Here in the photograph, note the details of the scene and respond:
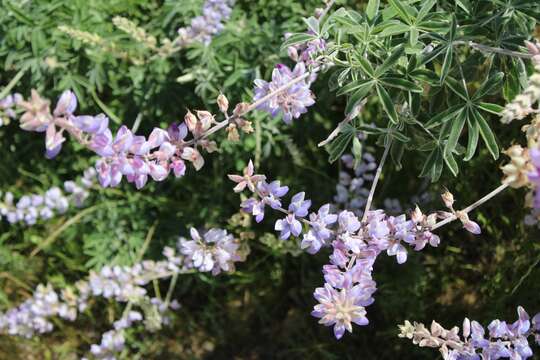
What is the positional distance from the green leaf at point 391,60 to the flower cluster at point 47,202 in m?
1.49

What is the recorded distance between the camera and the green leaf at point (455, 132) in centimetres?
167

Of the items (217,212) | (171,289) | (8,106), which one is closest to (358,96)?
(217,212)

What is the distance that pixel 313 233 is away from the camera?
165cm

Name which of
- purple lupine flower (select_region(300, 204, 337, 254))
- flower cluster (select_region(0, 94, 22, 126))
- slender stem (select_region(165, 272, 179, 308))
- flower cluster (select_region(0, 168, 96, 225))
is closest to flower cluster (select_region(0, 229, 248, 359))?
A: slender stem (select_region(165, 272, 179, 308))

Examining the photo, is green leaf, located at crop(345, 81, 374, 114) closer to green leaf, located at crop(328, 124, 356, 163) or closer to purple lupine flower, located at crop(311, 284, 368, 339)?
green leaf, located at crop(328, 124, 356, 163)

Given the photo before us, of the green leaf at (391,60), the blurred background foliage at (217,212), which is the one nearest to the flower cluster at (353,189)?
the blurred background foliage at (217,212)

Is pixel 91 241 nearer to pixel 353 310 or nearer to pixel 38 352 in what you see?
pixel 38 352

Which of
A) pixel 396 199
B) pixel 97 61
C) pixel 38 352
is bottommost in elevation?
pixel 38 352

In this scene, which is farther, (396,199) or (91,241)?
(91,241)

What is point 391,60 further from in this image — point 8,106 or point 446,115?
point 8,106

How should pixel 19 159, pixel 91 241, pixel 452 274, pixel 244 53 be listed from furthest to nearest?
pixel 19 159, pixel 91 241, pixel 452 274, pixel 244 53

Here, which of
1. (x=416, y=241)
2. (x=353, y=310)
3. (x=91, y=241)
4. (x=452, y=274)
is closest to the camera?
(x=353, y=310)

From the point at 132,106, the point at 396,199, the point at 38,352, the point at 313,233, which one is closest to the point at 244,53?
the point at 132,106

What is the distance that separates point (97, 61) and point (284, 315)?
1313 mm
